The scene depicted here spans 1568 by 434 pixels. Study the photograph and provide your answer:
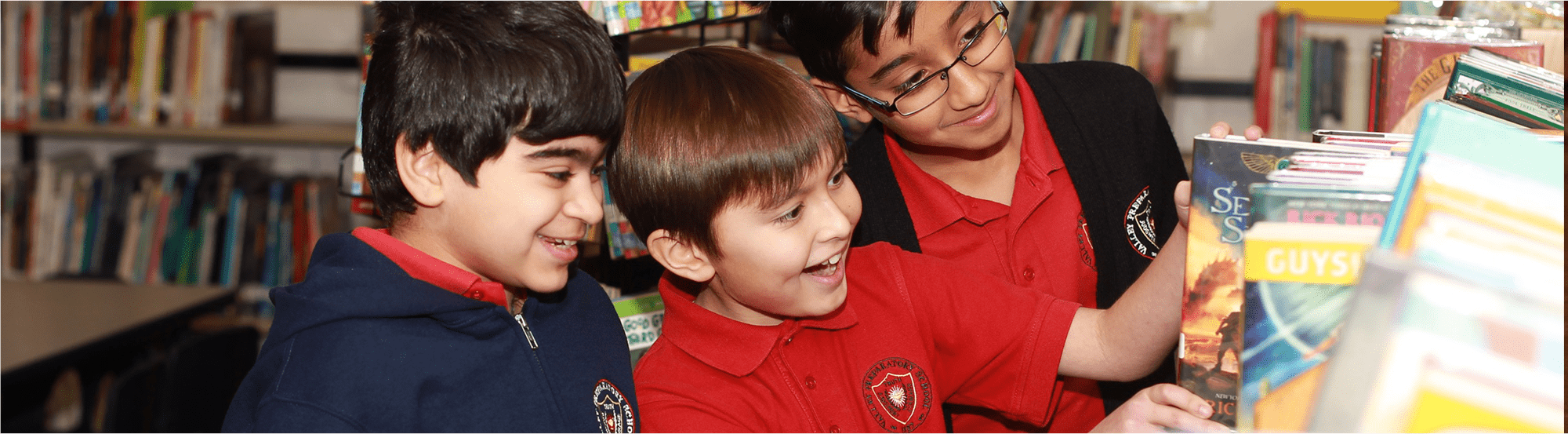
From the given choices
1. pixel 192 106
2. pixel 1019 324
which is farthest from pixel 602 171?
pixel 192 106

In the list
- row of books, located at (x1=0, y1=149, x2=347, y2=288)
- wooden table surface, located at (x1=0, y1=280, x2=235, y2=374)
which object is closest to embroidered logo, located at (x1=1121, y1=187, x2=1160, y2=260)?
wooden table surface, located at (x1=0, y1=280, x2=235, y2=374)

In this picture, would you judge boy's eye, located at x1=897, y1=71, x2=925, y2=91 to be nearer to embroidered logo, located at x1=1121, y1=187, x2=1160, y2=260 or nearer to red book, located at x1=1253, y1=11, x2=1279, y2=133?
embroidered logo, located at x1=1121, y1=187, x2=1160, y2=260

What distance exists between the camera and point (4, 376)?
6.53 ft

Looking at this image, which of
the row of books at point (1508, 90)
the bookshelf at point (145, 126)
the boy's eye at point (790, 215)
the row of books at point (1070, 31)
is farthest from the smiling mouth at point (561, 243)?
the bookshelf at point (145, 126)

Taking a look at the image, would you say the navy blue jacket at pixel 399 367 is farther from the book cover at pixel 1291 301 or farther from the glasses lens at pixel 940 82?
the book cover at pixel 1291 301

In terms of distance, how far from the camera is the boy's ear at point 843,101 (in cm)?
126

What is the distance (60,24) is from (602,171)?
286 centimetres

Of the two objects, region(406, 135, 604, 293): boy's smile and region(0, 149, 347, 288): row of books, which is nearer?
region(406, 135, 604, 293): boy's smile

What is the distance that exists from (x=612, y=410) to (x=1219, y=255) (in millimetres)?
602

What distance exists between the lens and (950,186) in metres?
1.29

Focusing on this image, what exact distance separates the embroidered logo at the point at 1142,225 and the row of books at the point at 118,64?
9.49ft

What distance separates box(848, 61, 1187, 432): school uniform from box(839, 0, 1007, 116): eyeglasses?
0.12m

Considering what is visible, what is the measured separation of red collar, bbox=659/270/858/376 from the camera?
1.04 meters

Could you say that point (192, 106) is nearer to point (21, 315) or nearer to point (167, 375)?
point (21, 315)
